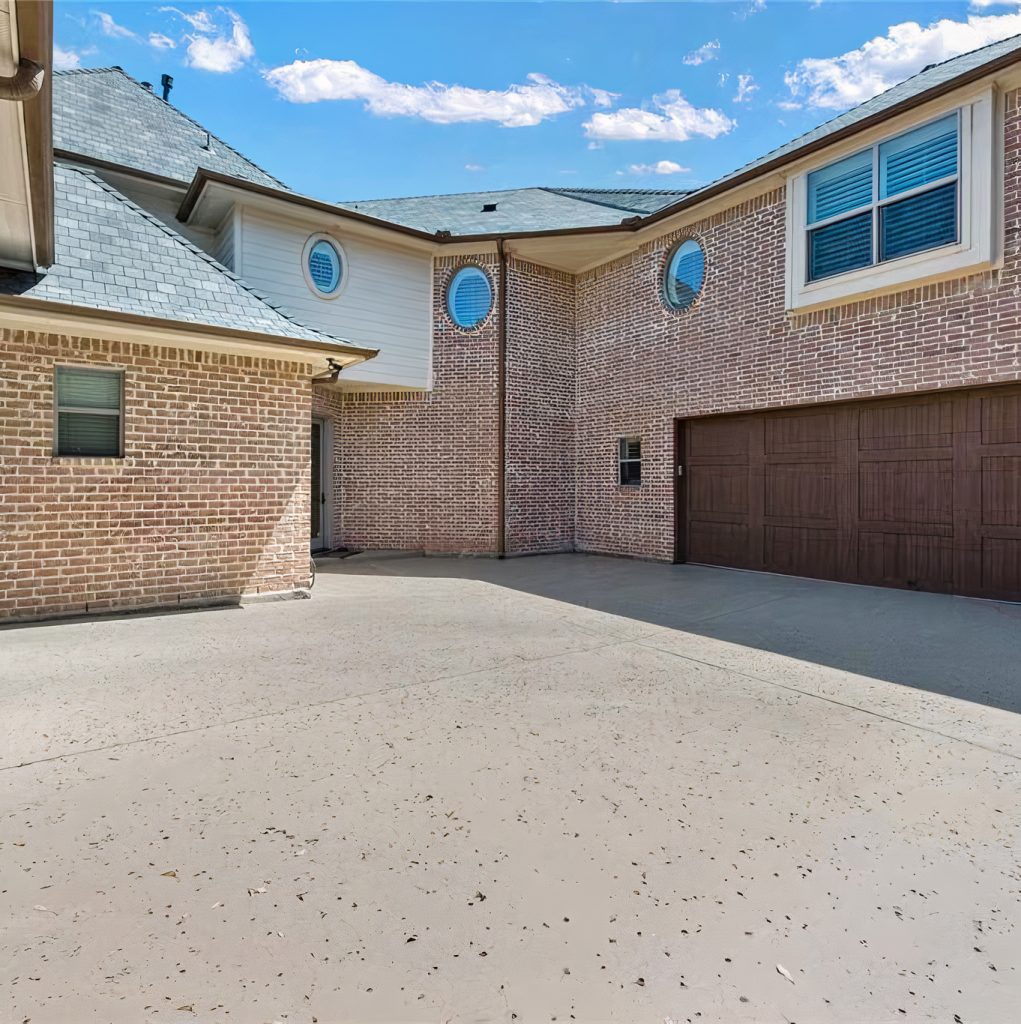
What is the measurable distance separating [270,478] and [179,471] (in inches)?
36.8

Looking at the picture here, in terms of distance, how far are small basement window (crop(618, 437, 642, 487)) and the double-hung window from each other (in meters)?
3.79

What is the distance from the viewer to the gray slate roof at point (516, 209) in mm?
11484

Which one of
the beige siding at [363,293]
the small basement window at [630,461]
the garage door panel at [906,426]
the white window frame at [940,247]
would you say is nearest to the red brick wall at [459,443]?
the beige siding at [363,293]

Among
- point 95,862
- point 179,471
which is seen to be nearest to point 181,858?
point 95,862

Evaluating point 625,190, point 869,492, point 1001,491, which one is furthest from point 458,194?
point 1001,491

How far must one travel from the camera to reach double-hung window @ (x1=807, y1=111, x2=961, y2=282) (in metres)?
6.89

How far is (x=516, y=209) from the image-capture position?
13070 mm

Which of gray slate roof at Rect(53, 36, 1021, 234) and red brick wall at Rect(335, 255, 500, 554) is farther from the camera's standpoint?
red brick wall at Rect(335, 255, 500, 554)

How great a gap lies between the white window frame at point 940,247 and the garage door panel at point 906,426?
1.47 m

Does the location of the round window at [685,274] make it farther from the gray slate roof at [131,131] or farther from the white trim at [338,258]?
the gray slate roof at [131,131]

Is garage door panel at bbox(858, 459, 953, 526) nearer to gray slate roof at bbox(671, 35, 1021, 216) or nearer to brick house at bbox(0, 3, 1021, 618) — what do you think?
brick house at bbox(0, 3, 1021, 618)

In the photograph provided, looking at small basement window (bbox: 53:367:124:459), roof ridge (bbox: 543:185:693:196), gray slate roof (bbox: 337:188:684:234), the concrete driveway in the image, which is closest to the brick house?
small basement window (bbox: 53:367:124:459)

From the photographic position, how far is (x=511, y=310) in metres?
11.1

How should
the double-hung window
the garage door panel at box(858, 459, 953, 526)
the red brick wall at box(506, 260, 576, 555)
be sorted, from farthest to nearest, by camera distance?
the red brick wall at box(506, 260, 576, 555) → the garage door panel at box(858, 459, 953, 526) → the double-hung window
